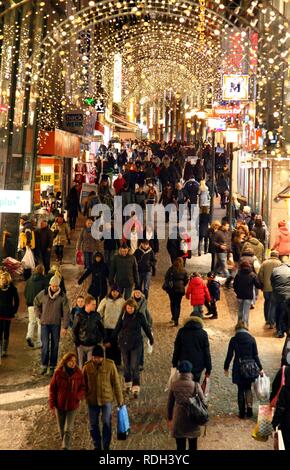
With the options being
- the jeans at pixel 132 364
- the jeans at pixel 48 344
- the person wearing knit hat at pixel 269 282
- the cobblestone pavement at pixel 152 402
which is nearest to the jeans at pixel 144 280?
the cobblestone pavement at pixel 152 402

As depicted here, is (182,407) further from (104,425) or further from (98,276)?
(98,276)

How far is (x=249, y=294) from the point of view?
→ 16.9 m

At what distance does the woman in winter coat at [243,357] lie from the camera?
11.6m

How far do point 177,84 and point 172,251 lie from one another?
69.1 metres

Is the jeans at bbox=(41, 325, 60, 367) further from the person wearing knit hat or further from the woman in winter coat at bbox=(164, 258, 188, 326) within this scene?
the person wearing knit hat

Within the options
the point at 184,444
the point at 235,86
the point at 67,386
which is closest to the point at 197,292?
the point at 67,386

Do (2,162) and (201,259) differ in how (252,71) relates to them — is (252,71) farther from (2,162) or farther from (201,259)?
(2,162)

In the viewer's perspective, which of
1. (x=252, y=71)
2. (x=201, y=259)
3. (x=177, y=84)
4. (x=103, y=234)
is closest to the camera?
(x=103, y=234)

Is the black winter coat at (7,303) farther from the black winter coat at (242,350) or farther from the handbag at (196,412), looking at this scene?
the handbag at (196,412)

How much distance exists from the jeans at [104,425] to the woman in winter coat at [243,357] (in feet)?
7.06

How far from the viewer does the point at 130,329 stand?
1274cm

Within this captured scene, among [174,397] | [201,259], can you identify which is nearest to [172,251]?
[201,259]

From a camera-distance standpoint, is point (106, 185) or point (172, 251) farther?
point (106, 185)

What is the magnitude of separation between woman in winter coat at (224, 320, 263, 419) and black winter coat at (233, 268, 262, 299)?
16.8 ft
